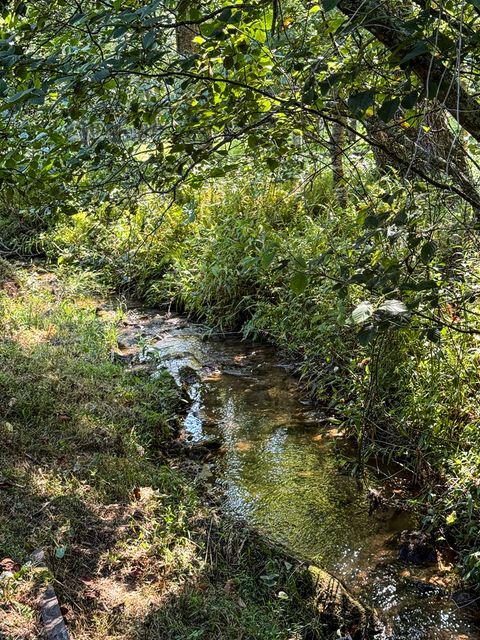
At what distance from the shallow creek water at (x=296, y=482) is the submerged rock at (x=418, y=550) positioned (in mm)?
56

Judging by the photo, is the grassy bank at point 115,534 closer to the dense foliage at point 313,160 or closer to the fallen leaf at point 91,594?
the fallen leaf at point 91,594

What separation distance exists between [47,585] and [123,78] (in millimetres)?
2303

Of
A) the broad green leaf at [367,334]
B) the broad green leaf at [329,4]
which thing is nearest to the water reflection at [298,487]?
the broad green leaf at [367,334]

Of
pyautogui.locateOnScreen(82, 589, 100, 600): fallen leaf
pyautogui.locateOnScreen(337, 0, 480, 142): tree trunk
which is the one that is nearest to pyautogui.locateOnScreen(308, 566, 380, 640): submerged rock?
pyautogui.locateOnScreen(82, 589, 100, 600): fallen leaf

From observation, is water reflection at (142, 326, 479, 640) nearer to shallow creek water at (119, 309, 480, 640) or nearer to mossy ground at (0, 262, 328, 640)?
shallow creek water at (119, 309, 480, 640)

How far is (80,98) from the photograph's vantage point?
7.97 ft

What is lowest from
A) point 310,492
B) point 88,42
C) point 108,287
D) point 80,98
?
point 108,287

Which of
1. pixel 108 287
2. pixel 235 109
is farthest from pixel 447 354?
pixel 108 287

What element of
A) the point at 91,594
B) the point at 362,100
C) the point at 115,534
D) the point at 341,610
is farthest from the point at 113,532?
the point at 362,100

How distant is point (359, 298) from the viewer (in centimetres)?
538

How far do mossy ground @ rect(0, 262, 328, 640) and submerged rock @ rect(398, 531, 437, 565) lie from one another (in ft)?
2.64

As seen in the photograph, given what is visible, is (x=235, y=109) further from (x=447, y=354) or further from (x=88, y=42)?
(x=447, y=354)

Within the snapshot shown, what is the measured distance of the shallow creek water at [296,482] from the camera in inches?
140

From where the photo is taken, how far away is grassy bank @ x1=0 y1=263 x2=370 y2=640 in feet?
9.59
